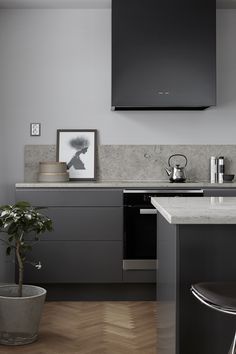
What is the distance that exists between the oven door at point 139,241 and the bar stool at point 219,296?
2722 millimetres

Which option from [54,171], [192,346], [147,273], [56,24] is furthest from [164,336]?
[56,24]

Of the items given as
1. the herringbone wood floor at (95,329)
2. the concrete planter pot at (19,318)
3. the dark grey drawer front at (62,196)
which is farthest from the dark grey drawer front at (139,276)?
the concrete planter pot at (19,318)

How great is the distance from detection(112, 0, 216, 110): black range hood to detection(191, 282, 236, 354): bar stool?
3113mm

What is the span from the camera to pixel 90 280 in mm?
4789

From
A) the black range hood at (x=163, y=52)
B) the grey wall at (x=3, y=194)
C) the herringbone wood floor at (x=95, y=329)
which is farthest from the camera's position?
the grey wall at (x=3, y=194)

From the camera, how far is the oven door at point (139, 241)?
4.78 metres

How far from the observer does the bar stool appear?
71.0 inches

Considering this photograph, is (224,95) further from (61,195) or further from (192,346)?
(192,346)

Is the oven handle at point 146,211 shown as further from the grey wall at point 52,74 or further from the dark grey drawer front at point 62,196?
the grey wall at point 52,74

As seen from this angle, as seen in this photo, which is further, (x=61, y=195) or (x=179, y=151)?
(x=179, y=151)

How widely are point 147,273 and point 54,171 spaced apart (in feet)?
3.96

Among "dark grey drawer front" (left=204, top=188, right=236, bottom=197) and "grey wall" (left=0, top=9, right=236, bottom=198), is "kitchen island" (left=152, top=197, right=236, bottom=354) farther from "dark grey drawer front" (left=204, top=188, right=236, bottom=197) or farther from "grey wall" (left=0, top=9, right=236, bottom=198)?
"grey wall" (left=0, top=9, right=236, bottom=198)

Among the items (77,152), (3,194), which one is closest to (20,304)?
(3,194)

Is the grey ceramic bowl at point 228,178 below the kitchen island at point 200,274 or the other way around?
the other way around
